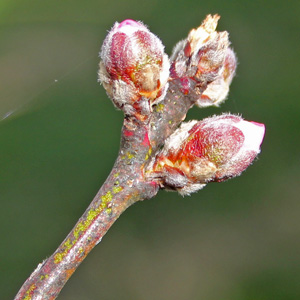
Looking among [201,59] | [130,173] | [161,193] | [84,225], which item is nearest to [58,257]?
[84,225]

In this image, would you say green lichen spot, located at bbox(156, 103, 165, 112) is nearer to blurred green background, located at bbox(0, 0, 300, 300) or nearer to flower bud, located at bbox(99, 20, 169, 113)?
flower bud, located at bbox(99, 20, 169, 113)

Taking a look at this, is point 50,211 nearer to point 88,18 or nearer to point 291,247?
point 88,18

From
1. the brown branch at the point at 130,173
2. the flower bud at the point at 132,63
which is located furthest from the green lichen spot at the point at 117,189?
the flower bud at the point at 132,63

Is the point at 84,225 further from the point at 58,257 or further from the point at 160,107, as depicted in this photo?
the point at 160,107

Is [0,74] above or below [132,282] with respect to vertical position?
above

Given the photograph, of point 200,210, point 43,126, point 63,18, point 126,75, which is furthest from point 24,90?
point 126,75

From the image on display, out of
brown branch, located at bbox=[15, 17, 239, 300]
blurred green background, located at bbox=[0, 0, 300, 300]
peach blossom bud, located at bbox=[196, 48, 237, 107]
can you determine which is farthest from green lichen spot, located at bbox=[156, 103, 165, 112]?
blurred green background, located at bbox=[0, 0, 300, 300]
